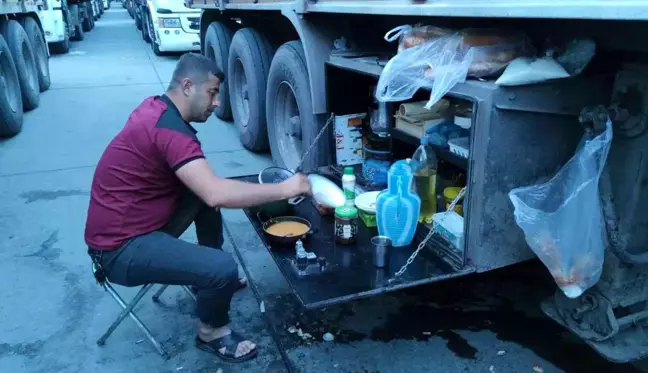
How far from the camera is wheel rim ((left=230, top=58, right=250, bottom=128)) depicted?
530 cm

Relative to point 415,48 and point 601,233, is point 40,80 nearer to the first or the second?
point 415,48

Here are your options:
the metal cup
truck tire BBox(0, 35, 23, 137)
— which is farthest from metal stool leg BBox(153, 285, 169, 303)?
truck tire BBox(0, 35, 23, 137)

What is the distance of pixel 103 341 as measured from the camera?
2.47 metres

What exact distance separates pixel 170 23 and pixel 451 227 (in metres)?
9.77

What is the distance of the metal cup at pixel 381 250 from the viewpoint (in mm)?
2178

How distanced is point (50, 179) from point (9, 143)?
1417 mm

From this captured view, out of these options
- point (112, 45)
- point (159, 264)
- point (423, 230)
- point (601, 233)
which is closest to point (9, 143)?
point (159, 264)

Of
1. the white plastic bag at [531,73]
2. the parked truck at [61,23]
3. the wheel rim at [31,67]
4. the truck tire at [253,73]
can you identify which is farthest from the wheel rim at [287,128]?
the parked truck at [61,23]

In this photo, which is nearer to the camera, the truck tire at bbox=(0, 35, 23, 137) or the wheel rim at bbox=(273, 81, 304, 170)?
the wheel rim at bbox=(273, 81, 304, 170)

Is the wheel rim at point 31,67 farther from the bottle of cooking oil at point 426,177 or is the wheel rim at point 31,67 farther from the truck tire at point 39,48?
the bottle of cooking oil at point 426,177

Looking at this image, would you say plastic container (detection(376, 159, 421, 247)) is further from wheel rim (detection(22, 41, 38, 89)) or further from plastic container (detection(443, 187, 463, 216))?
wheel rim (detection(22, 41, 38, 89))

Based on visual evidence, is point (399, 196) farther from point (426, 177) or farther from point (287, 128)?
point (287, 128)

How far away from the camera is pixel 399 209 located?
2287mm

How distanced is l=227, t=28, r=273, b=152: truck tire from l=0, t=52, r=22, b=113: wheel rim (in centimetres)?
257
